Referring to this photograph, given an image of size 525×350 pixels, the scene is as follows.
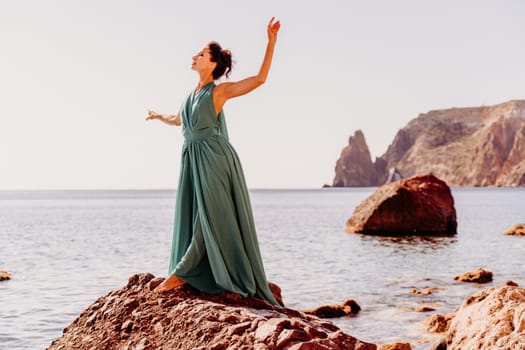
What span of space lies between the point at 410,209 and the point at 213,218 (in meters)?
25.6

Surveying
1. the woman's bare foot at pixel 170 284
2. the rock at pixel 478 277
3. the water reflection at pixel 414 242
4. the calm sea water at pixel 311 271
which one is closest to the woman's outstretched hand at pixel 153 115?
the woman's bare foot at pixel 170 284

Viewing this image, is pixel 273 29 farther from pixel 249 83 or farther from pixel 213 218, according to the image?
pixel 213 218

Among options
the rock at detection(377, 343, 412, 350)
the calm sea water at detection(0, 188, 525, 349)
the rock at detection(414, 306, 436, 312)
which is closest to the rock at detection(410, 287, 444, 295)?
the calm sea water at detection(0, 188, 525, 349)

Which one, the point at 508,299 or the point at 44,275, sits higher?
the point at 508,299

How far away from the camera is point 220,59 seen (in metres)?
7.18

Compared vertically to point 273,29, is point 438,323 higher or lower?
lower

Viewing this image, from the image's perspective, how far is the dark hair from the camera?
23.5 ft

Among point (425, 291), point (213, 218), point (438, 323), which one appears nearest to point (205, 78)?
point (213, 218)

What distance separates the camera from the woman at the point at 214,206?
670cm

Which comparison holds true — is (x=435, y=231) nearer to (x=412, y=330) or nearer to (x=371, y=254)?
(x=371, y=254)

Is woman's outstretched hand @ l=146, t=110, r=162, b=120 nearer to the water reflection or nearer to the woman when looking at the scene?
the woman

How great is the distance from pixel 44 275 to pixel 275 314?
1637 cm

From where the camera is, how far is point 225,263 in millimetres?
6742

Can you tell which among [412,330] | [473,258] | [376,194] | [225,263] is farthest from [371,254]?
[225,263]
